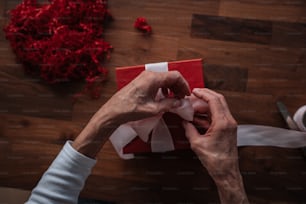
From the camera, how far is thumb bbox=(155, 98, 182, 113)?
2.03 feet

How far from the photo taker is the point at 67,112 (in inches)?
30.9

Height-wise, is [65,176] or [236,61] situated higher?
[236,61]

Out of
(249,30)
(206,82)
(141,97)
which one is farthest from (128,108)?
(249,30)

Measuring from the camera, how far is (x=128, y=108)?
0.59 meters

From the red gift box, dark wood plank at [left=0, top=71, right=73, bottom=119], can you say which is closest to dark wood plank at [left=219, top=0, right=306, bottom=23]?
the red gift box

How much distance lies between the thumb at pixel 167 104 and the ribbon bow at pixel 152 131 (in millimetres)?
12

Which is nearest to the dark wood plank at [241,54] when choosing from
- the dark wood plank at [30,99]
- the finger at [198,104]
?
the finger at [198,104]

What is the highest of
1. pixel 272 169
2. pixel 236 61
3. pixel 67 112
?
pixel 236 61

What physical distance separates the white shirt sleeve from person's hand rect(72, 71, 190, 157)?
17mm

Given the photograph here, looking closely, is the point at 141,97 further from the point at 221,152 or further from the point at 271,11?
the point at 271,11

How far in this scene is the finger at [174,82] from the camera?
0.60 metres

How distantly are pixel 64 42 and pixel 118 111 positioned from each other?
0.28 m

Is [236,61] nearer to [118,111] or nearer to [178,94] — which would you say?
[178,94]

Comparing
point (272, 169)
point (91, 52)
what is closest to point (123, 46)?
point (91, 52)
